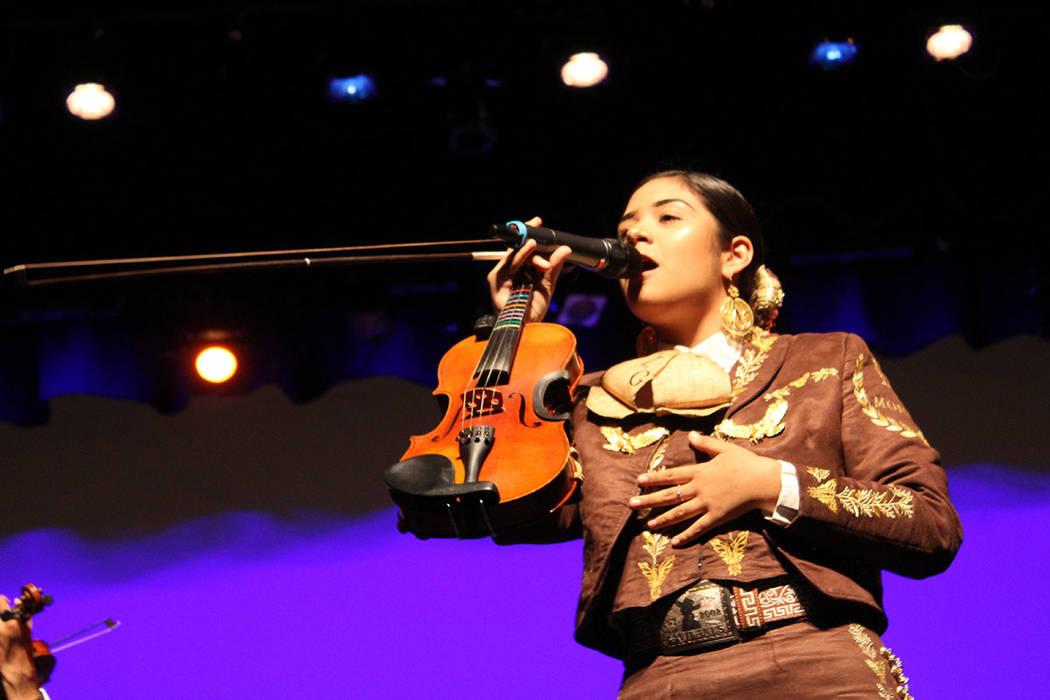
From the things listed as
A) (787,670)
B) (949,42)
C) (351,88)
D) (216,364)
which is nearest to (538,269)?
(787,670)

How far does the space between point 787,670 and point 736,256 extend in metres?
0.89

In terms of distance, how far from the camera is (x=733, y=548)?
Answer: 160 cm

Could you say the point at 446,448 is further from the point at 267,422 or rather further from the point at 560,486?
the point at 267,422

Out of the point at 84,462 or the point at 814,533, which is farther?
the point at 84,462

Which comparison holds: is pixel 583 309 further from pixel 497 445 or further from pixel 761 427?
pixel 497 445

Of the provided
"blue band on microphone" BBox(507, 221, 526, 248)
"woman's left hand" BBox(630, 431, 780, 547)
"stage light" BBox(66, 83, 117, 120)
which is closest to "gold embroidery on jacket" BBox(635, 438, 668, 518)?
"woman's left hand" BBox(630, 431, 780, 547)

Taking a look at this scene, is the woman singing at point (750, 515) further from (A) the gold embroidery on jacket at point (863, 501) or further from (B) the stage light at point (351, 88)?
(B) the stage light at point (351, 88)

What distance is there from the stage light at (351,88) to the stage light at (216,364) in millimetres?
1117

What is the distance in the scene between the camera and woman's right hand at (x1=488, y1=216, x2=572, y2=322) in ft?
6.42

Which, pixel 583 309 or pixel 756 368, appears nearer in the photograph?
pixel 756 368

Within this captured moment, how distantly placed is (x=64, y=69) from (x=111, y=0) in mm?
302

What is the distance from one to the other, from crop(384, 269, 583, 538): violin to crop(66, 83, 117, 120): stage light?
224 centimetres

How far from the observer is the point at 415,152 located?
3.78 meters

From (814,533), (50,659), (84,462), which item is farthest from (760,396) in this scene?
(84,462)
